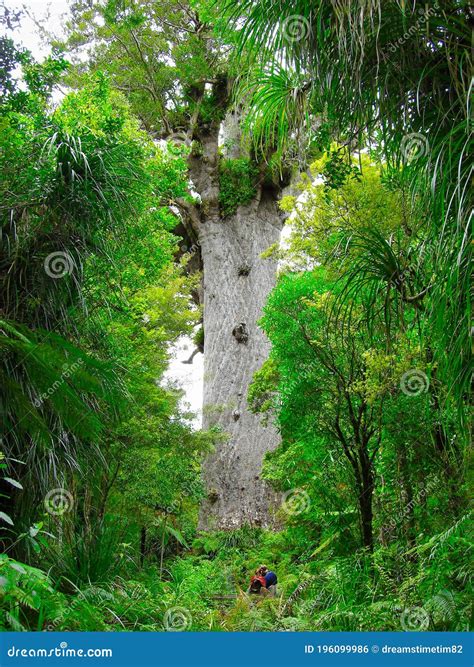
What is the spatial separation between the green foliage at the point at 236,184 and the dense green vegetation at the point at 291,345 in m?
4.05

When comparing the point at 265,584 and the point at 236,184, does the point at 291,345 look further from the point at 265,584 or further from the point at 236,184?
the point at 236,184

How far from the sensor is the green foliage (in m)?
11.5

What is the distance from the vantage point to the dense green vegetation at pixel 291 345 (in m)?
2.93

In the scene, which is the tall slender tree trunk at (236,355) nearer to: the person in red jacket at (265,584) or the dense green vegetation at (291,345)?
the dense green vegetation at (291,345)

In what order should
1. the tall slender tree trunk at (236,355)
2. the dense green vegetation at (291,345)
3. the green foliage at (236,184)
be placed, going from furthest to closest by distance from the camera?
1. the green foliage at (236,184)
2. the tall slender tree trunk at (236,355)
3. the dense green vegetation at (291,345)

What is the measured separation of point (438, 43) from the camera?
3004mm

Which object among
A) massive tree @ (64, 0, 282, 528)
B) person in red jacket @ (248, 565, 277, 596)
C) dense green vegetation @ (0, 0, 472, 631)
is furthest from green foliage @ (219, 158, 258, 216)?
person in red jacket @ (248, 565, 277, 596)

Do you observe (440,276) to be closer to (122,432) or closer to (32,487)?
(32,487)

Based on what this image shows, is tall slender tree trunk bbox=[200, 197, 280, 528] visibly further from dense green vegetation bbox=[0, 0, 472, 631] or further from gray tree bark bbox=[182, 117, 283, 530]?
dense green vegetation bbox=[0, 0, 472, 631]

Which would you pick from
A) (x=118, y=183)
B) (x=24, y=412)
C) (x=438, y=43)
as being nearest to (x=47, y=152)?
(x=118, y=183)

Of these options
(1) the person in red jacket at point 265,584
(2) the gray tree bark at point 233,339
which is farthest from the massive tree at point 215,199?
(1) the person in red jacket at point 265,584

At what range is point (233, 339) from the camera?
1055 cm

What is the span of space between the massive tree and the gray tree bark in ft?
0.05

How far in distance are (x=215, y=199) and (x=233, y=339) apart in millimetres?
2701
